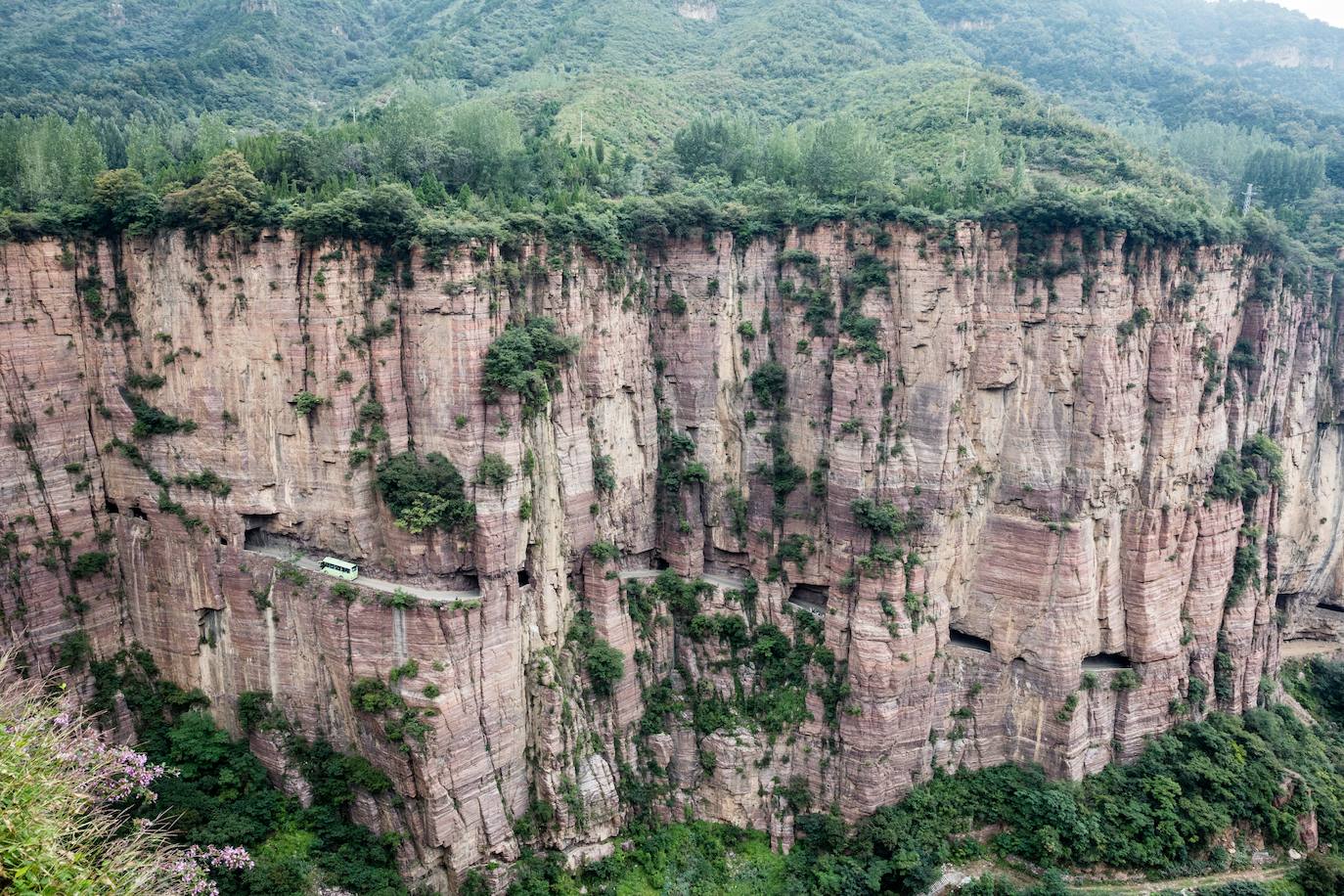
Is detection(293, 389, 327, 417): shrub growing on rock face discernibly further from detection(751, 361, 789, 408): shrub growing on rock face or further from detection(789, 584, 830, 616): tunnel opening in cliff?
detection(789, 584, 830, 616): tunnel opening in cliff

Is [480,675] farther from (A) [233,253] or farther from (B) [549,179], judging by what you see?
(B) [549,179]

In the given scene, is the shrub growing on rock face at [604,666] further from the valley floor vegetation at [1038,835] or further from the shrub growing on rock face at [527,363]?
the shrub growing on rock face at [527,363]

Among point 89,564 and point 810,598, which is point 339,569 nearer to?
point 89,564

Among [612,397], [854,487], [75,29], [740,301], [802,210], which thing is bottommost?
[854,487]

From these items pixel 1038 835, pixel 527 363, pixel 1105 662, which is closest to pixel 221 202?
pixel 527 363

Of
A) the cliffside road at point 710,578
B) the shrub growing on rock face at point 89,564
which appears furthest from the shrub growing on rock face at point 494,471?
the shrub growing on rock face at point 89,564

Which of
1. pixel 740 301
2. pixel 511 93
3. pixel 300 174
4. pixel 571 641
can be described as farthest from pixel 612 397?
pixel 511 93

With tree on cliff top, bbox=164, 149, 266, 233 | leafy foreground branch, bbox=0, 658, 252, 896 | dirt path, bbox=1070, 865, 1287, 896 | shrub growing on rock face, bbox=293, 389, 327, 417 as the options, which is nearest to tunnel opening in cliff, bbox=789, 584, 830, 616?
dirt path, bbox=1070, 865, 1287, 896
